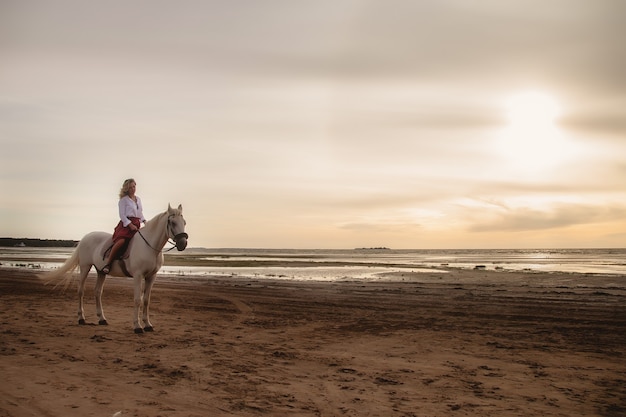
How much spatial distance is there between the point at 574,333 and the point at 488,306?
497 cm

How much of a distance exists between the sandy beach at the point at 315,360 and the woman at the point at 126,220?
1.76m

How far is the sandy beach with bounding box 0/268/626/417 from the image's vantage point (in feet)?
19.5

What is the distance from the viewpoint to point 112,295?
18.7m

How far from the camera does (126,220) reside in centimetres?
1090

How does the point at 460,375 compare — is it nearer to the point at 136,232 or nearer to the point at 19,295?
the point at 136,232

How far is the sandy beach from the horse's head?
199cm

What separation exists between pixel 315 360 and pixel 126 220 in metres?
5.36

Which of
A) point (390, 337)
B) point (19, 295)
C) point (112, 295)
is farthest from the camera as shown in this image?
point (112, 295)

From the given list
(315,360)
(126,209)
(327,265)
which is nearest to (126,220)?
(126,209)

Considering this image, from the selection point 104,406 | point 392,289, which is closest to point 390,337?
point 104,406

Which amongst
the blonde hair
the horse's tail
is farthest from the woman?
the horse's tail

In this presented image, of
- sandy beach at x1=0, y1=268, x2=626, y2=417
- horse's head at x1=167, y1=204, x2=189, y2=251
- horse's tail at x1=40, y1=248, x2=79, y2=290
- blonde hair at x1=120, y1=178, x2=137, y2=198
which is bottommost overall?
sandy beach at x1=0, y1=268, x2=626, y2=417

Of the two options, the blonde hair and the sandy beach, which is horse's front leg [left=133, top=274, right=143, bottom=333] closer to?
the sandy beach

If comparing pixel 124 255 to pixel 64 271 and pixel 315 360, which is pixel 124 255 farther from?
pixel 315 360
